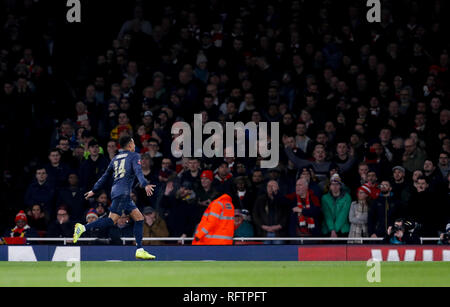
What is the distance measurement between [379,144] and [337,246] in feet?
10.6

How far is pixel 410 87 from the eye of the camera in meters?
21.9

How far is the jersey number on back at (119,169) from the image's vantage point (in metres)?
16.0

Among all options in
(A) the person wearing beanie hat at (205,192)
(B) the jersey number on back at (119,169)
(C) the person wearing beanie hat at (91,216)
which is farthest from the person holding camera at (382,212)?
(C) the person wearing beanie hat at (91,216)

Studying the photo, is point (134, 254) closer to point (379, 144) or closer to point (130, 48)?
point (379, 144)

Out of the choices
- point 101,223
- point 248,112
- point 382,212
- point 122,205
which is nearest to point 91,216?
point 101,223

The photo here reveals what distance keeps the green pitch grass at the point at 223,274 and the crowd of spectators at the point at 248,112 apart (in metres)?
2.00

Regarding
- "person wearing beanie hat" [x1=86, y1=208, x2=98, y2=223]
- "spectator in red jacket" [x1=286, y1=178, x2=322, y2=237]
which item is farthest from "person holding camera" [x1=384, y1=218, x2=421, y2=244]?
"person wearing beanie hat" [x1=86, y1=208, x2=98, y2=223]

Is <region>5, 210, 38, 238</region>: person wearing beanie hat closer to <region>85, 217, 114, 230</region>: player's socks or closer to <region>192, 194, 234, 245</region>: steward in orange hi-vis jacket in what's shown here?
<region>85, 217, 114, 230</region>: player's socks

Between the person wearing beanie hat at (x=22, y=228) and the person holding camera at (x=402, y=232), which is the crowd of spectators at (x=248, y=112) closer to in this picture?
the person wearing beanie hat at (x=22, y=228)

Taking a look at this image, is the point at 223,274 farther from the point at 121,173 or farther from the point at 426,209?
the point at 426,209

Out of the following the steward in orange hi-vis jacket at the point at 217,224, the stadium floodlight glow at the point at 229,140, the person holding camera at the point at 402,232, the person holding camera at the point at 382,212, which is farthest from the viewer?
the stadium floodlight glow at the point at 229,140

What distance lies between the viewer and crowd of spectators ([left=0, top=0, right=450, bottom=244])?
61.4 ft

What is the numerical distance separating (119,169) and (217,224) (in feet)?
8.47

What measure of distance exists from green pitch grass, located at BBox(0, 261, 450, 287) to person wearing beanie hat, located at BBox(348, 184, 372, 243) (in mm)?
1814
